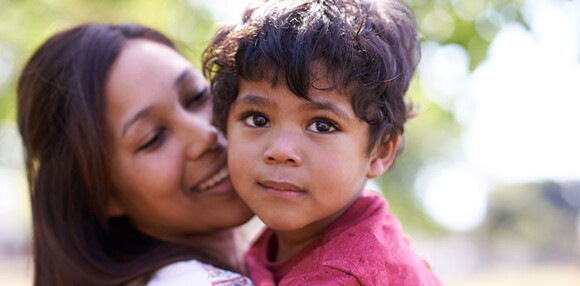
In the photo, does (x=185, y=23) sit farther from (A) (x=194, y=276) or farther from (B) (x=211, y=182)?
(A) (x=194, y=276)

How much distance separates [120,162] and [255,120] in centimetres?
80

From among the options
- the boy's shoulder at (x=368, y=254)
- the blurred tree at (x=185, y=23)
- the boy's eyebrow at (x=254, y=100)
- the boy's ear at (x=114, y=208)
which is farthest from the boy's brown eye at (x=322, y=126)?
the boy's ear at (x=114, y=208)

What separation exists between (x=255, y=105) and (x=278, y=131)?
0.12 metres

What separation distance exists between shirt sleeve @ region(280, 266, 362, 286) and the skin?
0.21 meters

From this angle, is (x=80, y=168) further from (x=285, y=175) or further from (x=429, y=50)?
(x=429, y=50)

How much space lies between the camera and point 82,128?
256 cm

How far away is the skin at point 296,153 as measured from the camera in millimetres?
1920

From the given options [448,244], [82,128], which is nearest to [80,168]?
[82,128]

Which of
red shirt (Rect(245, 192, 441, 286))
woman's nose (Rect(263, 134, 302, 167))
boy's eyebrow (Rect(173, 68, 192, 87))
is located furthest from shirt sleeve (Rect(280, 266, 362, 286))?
boy's eyebrow (Rect(173, 68, 192, 87))

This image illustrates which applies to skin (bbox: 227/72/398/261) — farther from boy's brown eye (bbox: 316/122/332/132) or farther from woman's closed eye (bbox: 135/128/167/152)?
woman's closed eye (bbox: 135/128/167/152)

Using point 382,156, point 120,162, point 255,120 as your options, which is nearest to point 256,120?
point 255,120

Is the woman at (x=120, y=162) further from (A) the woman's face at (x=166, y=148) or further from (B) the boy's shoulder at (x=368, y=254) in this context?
(B) the boy's shoulder at (x=368, y=254)

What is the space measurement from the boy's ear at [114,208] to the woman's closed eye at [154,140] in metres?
0.32

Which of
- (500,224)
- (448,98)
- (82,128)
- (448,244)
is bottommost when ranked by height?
(500,224)
